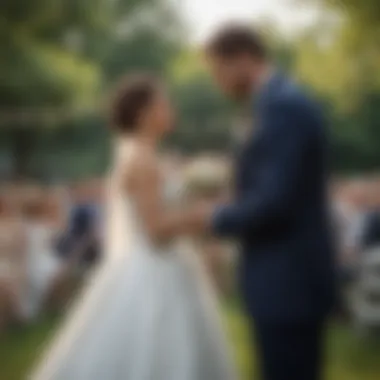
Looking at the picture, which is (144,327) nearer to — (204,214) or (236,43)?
(204,214)

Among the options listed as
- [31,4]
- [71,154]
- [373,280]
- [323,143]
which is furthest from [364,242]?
[31,4]

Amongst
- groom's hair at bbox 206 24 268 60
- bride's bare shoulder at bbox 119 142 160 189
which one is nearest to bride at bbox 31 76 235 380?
bride's bare shoulder at bbox 119 142 160 189

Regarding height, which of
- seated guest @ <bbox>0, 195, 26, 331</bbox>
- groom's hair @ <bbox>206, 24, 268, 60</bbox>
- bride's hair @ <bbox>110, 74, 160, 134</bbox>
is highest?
groom's hair @ <bbox>206, 24, 268, 60</bbox>

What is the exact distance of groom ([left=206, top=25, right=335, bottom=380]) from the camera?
1.47 metres

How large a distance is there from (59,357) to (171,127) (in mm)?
395

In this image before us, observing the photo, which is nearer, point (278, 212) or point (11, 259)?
point (278, 212)

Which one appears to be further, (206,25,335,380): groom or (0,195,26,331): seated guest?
(0,195,26,331): seated guest

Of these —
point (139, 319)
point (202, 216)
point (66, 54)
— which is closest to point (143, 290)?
point (139, 319)

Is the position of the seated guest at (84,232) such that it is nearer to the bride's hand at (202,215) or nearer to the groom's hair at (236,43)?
the bride's hand at (202,215)

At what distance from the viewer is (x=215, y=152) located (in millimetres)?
1536

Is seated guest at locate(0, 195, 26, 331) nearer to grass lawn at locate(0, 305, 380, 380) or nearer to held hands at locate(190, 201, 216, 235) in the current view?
grass lawn at locate(0, 305, 380, 380)

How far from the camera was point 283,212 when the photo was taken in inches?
58.4

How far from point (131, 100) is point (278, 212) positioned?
0.29 m

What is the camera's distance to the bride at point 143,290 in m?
1.53
